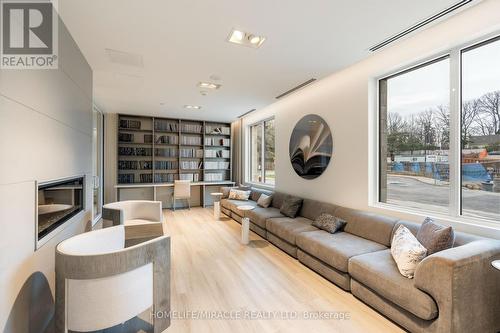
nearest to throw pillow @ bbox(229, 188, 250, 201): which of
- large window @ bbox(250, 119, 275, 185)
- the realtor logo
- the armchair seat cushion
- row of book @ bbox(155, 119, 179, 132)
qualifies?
the armchair seat cushion

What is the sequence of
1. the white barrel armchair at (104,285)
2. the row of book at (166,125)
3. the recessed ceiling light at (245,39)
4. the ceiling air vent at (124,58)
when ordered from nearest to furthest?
1. the white barrel armchair at (104,285)
2. the recessed ceiling light at (245,39)
3. the ceiling air vent at (124,58)
4. the row of book at (166,125)

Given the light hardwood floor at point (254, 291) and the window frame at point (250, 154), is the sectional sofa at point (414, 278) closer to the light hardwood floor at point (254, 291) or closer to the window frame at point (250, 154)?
the light hardwood floor at point (254, 291)

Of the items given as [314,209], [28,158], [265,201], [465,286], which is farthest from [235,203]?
[465,286]

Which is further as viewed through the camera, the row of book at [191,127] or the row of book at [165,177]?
the row of book at [191,127]

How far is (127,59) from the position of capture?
2.92m

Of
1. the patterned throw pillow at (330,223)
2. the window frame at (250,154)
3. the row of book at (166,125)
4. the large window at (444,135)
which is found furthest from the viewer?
the row of book at (166,125)

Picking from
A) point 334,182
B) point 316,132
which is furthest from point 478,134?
point 316,132

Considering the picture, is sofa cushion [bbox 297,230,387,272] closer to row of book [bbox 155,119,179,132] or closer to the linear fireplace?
the linear fireplace

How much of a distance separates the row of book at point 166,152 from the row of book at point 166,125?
57cm

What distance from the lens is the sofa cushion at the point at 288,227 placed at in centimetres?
321

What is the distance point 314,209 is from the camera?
378 cm

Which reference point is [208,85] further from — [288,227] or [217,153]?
[217,153]

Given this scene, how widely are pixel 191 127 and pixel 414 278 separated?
6.42 m

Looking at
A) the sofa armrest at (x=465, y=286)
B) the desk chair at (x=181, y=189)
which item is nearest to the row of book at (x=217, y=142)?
the desk chair at (x=181, y=189)
